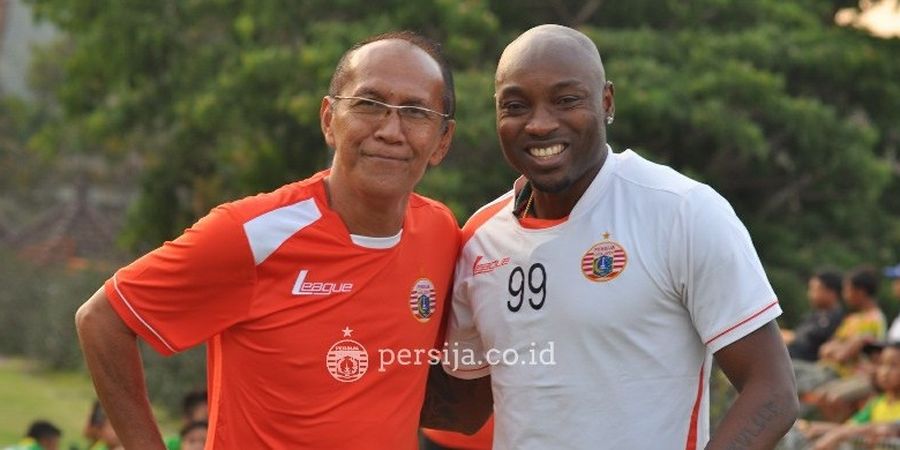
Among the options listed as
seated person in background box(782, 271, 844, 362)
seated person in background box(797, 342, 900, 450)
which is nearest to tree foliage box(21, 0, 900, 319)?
seated person in background box(782, 271, 844, 362)

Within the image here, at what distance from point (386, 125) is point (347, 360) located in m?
0.69

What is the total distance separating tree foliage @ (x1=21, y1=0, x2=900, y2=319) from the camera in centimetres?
1554

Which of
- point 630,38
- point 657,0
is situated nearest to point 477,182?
point 630,38

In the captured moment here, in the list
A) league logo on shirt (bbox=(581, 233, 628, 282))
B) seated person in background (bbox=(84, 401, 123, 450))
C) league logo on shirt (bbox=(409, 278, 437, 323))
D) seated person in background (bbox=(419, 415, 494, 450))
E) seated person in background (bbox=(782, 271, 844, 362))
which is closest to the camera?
league logo on shirt (bbox=(581, 233, 628, 282))

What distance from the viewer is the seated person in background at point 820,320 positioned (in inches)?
486

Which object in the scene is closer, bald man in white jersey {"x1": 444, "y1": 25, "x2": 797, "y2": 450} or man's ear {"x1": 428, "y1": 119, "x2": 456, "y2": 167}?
bald man in white jersey {"x1": 444, "y1": 25, "x2": 797, "y2": 450}

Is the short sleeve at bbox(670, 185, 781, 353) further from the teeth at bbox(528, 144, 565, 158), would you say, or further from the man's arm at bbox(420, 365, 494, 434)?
the man's arm at bbox(420, 365, 494, 434)

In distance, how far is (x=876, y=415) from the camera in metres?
9.49

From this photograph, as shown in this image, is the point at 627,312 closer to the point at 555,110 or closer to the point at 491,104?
the point at 555,110

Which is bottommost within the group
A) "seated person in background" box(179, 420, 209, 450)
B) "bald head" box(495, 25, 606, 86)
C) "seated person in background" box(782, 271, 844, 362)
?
"seated person in background" box(782, 271, 844, 362)

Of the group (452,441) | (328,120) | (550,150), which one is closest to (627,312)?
(550,150)

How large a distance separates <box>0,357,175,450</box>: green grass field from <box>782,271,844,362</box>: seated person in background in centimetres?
770

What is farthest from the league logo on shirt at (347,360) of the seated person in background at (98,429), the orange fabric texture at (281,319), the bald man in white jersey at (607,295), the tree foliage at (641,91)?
the tree foliage at (641,91)

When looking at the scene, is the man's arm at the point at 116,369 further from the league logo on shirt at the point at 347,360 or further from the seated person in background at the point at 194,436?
the seated person in background at the point at 194,436
